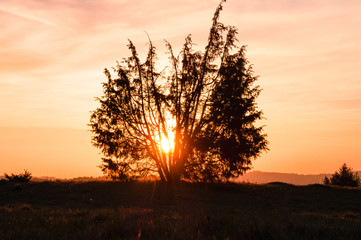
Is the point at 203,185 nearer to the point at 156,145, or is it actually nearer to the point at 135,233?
the point at 156,145

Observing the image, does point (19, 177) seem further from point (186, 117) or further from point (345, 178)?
point (345, 178)

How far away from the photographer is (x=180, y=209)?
17359 millimetres

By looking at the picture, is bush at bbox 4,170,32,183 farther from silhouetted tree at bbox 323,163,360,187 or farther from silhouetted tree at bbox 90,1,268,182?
silhouetted tree at bbox 323,163,360,187

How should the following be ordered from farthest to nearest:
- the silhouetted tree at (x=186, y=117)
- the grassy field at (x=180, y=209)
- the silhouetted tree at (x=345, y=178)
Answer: the silhouetted tree at (x=345, y=178) < the silhouetted tree at (x=186, y=117) < the grassy field at (x=180, y=209)

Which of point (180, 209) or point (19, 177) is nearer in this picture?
point (180, 209)

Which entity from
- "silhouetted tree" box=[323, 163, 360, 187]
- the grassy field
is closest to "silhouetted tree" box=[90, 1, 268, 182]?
the grassy field

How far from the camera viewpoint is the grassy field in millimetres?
7665

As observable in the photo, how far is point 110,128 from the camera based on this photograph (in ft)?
97.0

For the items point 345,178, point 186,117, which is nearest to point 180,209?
point 186,117

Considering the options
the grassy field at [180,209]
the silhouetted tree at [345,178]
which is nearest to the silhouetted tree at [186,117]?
the grassy field at [180,209]

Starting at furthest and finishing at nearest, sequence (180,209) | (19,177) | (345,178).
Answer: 1. (345,178)
2. (19,177)
3. (180,209)

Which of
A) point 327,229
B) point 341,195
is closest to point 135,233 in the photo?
point 327,229

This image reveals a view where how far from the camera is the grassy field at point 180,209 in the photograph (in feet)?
25.1

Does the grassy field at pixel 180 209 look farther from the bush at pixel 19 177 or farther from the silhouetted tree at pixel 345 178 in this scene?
the silhouetted tree at pixel 345 178
